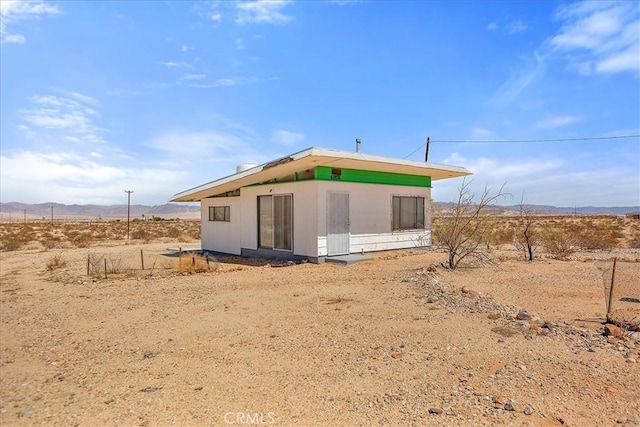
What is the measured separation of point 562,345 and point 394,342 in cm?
181

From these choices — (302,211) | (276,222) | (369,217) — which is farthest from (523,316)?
(276,222)

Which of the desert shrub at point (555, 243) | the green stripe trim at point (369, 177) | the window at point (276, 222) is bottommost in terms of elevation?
the desert shrub at point (555, 243)

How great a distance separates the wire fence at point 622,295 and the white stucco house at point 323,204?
626 centimetres

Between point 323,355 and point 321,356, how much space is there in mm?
35

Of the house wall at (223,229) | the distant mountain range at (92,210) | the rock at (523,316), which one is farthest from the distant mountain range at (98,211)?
the rock at (523,316)

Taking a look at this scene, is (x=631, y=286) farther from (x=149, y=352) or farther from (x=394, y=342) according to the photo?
(x=149, y=352)

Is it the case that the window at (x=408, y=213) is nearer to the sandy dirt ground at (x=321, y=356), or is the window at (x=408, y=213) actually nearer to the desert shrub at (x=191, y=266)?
the sandy dirt ground at (x=321, y=356)

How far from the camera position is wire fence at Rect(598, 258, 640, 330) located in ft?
17.6

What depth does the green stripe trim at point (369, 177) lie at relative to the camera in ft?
39.5

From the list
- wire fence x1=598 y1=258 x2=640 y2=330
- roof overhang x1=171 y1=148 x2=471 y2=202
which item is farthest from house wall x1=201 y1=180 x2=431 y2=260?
wire fence x1=598 y1=258 x2=640 y2=330

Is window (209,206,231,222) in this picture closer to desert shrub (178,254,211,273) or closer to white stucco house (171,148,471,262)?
white stucco house (171,148,471,262)

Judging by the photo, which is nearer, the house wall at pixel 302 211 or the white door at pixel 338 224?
the house wall at pixel 302 211

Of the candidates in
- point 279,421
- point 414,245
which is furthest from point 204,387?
point 414,245

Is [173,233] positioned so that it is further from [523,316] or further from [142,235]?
[523,316]
